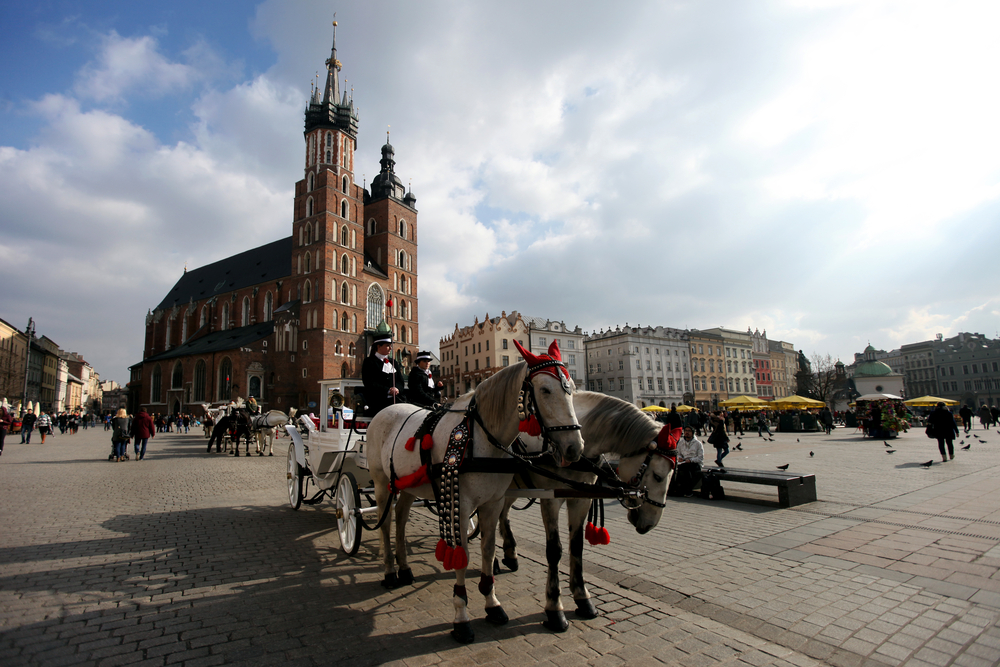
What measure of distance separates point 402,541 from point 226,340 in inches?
2235

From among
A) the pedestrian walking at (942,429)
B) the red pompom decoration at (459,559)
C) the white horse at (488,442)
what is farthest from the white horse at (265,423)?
the pedestrian walking at (942,429)

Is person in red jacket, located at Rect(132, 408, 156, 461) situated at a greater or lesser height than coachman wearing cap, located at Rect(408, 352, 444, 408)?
lesser

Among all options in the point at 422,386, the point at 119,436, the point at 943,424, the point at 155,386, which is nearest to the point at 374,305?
the point at 155,386

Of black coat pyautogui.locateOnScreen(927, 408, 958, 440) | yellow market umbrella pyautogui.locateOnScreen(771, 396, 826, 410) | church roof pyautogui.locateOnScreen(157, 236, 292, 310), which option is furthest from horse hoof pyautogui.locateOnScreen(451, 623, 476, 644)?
church roof pyautogui.locateOnScreen(157, 236, 292, 310)

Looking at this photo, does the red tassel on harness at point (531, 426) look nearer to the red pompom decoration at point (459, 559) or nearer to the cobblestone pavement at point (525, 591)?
the red pompom decoration at point (459, 559)

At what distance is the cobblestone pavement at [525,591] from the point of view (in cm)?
304

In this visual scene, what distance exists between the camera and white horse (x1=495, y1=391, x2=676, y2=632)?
11.6 ft

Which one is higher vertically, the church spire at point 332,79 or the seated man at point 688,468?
the church spire at point 332,79

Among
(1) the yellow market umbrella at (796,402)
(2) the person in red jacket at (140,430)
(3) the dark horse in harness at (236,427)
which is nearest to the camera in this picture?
(2) the person in red jacket at (140,430)

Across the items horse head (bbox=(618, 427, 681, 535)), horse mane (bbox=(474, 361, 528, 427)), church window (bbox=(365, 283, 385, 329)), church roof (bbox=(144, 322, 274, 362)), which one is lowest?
horse head (bbox=(618, 427, 681, 535))

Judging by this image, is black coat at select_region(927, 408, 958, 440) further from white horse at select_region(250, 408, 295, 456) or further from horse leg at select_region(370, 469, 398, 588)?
white horse at select_region(250, 408, 295, 456)

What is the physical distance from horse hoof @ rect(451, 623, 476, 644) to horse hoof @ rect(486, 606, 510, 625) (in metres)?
0.26

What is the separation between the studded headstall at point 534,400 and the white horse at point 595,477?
88 centimetres

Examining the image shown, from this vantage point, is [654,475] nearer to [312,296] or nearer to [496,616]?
[496,616]
